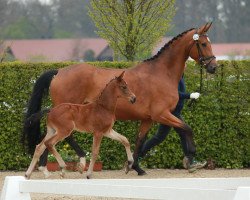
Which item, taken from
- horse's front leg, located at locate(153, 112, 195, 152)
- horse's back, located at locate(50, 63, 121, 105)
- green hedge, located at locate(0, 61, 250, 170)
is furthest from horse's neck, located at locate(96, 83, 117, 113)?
green hedge, located at locate(0, 61, 250, 170)

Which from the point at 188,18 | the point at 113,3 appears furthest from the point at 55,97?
the point at 188,18

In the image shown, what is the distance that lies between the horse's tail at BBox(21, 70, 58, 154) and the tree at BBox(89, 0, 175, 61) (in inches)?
130

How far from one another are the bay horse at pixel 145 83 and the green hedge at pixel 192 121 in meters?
1.16

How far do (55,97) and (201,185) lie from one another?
17.3 feet

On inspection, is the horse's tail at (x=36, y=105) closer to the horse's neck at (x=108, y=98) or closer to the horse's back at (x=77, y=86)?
the horse's back at (x=77, y=86)

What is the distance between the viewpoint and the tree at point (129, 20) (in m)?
14.8

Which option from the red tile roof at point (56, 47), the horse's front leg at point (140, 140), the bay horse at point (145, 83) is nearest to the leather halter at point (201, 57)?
the bay horse at point (145, 83)

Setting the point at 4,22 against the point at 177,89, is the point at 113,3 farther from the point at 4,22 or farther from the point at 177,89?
the point at 4,22

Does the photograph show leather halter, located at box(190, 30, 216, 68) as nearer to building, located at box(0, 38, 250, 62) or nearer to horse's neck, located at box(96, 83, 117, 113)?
horse's neck, located at box(96, 83, 117, 113)

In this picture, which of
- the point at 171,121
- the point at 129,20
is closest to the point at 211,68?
the point at 171,121

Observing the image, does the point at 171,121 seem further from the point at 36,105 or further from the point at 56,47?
the point at 56,47

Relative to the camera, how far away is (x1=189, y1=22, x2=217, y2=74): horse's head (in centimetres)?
1162

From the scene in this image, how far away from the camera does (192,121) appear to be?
13.2 meters

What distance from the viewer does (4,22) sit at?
74312 mm
